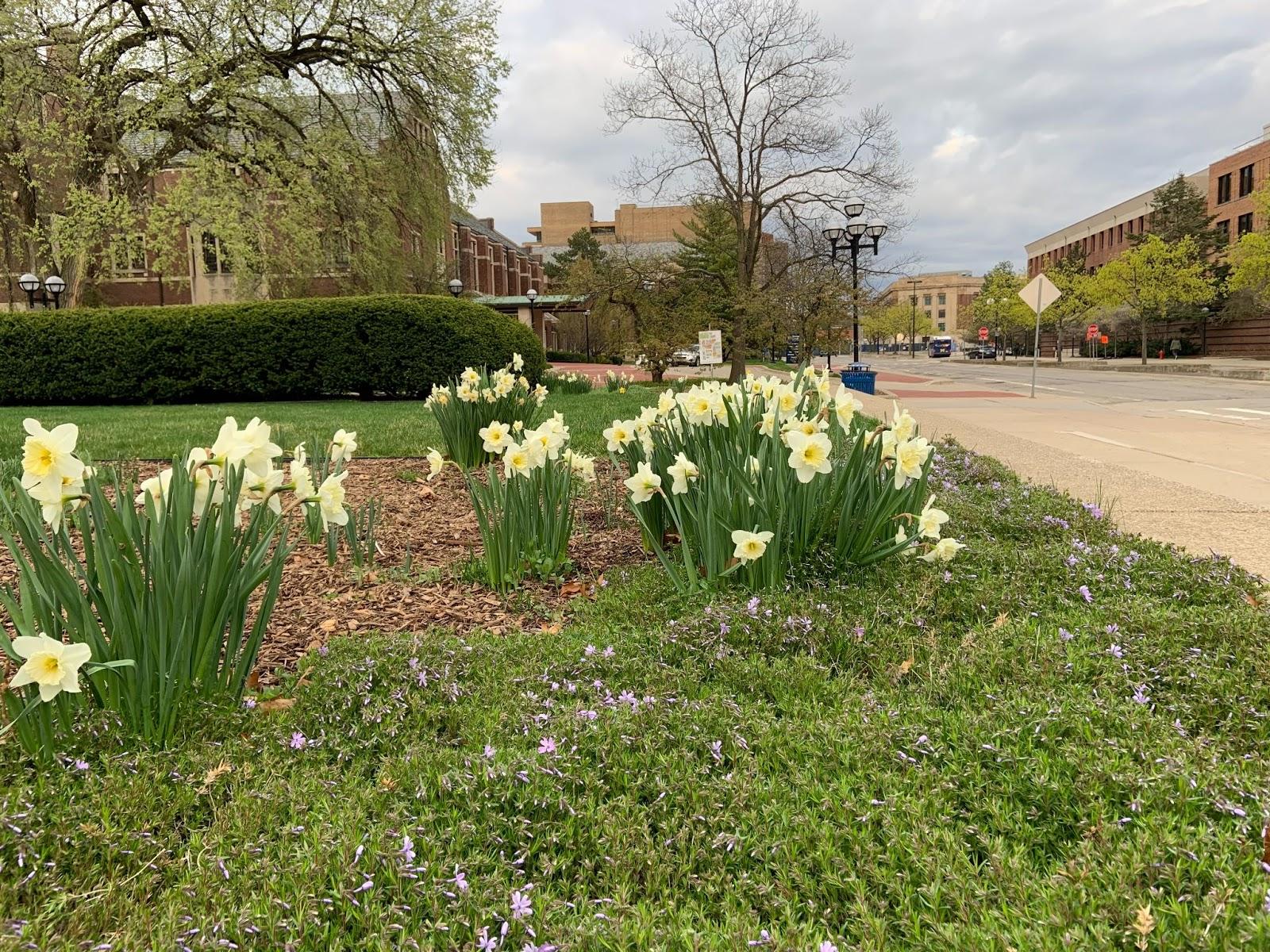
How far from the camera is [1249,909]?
134cm

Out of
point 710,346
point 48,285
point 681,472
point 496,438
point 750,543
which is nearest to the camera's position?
point 750,543

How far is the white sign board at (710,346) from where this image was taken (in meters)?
20.1

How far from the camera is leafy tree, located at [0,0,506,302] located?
18.3 metres

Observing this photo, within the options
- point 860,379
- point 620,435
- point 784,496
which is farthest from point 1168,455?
point 860,379

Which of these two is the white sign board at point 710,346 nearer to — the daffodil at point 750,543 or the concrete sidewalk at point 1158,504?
the concrete sidewalk at point 1158,504

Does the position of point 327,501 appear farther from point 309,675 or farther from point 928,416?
point 928,416

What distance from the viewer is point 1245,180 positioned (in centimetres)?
4572

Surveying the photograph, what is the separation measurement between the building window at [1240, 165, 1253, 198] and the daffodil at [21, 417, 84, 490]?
5892 cm

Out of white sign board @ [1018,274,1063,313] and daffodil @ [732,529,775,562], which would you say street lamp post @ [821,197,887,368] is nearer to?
white sign board @ [1018,274,1063,313]

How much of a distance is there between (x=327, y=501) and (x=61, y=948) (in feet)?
4.19

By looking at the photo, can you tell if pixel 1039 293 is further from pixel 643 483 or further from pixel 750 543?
pixel 750 543

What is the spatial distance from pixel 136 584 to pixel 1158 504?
5.80 m

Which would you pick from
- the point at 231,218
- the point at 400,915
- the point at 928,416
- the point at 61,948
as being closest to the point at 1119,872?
the point at 400,915

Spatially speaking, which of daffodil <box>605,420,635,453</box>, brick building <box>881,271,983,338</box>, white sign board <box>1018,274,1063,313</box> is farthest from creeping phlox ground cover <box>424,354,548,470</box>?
brick building <box>881,271,983,338</box>
